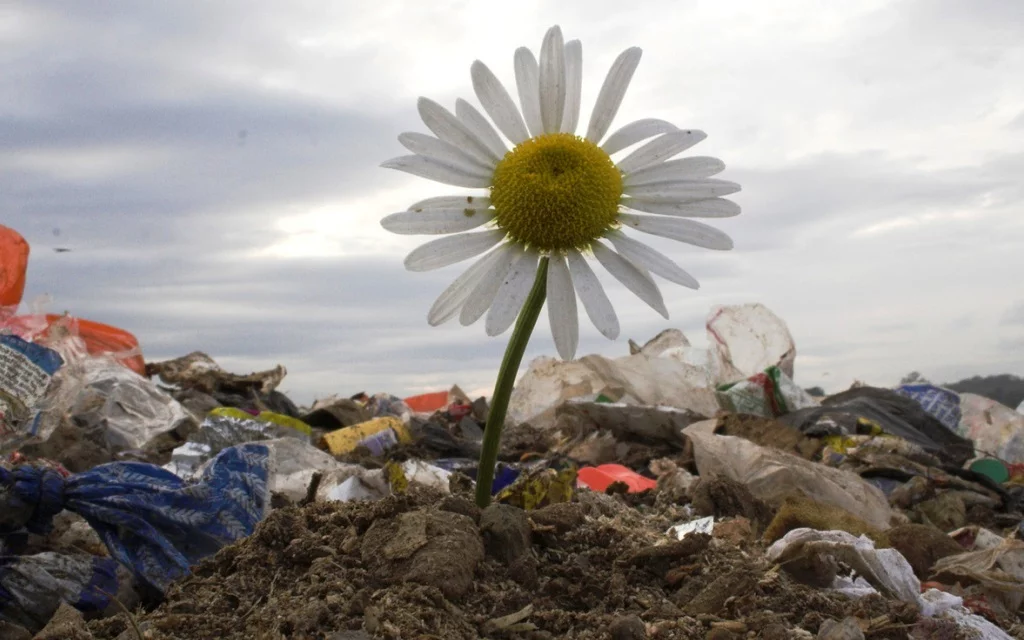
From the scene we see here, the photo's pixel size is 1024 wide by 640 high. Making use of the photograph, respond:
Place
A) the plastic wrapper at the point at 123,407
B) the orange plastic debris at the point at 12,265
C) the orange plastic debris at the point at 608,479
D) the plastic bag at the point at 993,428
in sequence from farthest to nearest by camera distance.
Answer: the plastic bag at the point at 993,428 < the orange plastic debris at the point at 12,265 < the plastic wrapper at the point at 123,407 < the orange plastic debris at the point at 608,479

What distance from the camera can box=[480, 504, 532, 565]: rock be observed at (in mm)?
Answer: 1889

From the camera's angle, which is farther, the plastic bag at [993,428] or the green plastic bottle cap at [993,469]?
the plastic bag at [993,428]

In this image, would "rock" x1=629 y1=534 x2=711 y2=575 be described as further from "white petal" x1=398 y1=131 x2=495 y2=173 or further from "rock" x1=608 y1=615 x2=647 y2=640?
"white petal" x1=398 y1=131 x2=495 y2=173

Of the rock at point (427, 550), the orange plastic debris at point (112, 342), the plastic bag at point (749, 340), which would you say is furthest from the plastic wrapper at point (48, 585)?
the plastic bag at point (749, 340)

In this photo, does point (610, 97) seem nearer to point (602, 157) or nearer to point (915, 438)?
point (602, 157)

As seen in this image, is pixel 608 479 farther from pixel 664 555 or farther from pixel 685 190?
pixel 685 190

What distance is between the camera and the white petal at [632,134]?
202cm

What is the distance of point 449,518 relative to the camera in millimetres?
1881

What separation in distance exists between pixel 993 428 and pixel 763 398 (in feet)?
4.57

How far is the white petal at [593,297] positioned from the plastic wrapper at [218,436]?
75.0 inches

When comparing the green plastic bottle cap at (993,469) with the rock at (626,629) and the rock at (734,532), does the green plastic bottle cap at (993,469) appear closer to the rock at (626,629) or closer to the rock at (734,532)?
the rock at (734,532)

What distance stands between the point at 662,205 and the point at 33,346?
2793 mm

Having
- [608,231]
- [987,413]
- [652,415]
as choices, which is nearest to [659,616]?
[608,231]

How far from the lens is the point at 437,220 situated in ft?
6.23
